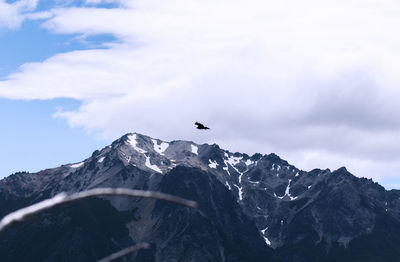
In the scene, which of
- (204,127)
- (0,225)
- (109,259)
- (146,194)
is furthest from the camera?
(204,127)

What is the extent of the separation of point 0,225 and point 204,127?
30.4 ft

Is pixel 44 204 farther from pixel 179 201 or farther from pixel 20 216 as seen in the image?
pixel 179 201

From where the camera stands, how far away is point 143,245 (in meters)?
8.47

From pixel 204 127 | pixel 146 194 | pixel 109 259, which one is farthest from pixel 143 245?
pixel 204 127

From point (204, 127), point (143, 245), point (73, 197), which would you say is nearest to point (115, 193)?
→ point (73, 197)

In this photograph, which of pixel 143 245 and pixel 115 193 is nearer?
pixel 115 193

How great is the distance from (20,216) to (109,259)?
3.99ft

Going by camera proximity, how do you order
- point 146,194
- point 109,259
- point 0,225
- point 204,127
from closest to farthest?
point 0,225, point 146,194, point 109,259, point 204,127

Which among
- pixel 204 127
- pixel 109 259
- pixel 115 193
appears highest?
pixel 204 127

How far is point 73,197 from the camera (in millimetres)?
7121

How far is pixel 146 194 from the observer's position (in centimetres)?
755

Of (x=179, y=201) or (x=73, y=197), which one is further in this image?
(x=179, y=201)

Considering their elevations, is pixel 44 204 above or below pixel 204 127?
below

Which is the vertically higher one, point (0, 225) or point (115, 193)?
point (115, 193)
